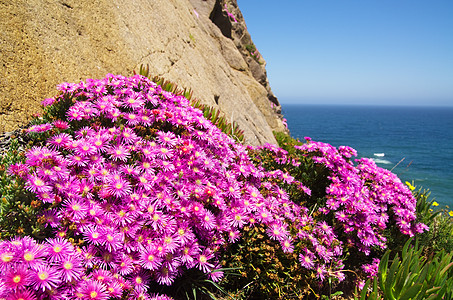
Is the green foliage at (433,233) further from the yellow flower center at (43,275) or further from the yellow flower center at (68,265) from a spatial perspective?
the yellow flower center at (43,275)

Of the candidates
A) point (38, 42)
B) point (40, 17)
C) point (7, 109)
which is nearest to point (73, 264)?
point (7, 109)

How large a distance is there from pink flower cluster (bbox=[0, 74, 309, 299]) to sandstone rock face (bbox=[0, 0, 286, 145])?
0.80 metres

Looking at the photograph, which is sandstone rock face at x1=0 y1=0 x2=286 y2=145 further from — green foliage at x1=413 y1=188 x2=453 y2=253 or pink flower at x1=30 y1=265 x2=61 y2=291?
green foliage at x1=413 y1=188 x2=453 y2=253

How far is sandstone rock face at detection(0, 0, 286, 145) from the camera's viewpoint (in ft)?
11.1

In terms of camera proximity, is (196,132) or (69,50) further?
(69,50)

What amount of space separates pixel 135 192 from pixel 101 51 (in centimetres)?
323

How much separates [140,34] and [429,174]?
6517 cm

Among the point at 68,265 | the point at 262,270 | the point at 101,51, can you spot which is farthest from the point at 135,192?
the point at 101,51

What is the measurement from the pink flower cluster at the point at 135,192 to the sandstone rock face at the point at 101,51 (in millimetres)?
800

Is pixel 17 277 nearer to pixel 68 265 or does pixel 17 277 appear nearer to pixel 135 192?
pixel 68 265

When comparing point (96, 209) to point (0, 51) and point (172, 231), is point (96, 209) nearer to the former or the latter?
point (172, 231)

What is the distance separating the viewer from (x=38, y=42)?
3.71 meters

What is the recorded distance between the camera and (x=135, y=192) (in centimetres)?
222

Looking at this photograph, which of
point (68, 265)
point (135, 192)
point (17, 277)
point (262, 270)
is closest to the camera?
point (17, 277)
